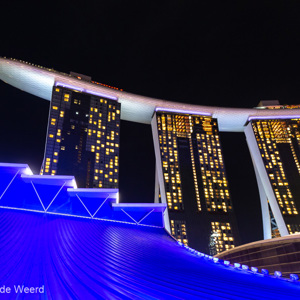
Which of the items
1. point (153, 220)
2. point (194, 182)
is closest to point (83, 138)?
point (194, 182)

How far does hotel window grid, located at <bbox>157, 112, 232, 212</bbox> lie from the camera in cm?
7300

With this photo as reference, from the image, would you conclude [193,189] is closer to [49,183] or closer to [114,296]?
[49,183]

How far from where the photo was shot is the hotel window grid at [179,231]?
63812 mm

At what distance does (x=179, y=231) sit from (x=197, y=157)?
25.0 metres

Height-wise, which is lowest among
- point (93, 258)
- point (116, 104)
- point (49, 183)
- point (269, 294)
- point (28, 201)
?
point (269, 294)

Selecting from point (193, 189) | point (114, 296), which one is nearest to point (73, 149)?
point (193, 189)

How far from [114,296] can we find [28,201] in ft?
56.4

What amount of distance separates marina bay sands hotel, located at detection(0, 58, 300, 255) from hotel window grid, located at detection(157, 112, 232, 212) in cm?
29

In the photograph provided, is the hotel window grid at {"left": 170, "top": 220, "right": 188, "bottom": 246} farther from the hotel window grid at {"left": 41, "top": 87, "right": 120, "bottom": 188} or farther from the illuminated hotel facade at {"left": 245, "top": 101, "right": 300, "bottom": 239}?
the illuminated hotel facade at {"left": 245, "top": 101, "right": 300, "bottom": 239}

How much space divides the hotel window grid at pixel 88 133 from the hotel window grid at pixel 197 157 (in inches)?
591

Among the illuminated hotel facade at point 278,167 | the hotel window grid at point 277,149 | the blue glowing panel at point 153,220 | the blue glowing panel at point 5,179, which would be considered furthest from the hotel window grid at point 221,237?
the blue glowing panel at point 5,179

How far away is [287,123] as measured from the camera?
88.1m

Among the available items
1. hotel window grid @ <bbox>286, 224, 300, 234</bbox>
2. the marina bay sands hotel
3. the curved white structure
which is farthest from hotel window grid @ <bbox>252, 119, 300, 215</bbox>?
the curved white structure

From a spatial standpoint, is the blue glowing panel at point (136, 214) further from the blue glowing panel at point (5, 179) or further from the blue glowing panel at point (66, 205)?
the blue glowing panel at point (5, 179)
